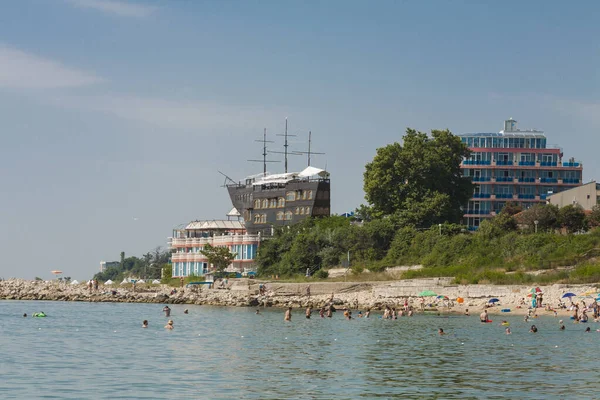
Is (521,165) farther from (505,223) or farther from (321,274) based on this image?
(321,274)

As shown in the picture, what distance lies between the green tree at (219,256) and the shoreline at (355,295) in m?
7.41

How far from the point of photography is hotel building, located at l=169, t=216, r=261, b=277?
5153 inches

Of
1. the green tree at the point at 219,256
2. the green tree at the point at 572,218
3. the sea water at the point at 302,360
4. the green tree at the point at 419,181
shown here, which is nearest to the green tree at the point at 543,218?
the green tree at the point at 572,218

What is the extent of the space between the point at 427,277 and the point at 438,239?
9.59 metres

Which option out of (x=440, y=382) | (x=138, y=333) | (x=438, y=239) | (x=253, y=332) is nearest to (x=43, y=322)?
(x=138, y=333)

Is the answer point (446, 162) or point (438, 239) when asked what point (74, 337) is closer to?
point (438, 239)

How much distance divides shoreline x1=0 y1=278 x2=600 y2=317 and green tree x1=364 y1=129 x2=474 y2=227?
648 inches

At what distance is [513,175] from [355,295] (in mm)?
54140

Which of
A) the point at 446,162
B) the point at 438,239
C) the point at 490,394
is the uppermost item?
the point at 446,162

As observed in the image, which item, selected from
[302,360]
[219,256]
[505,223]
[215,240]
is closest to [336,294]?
[505,223]

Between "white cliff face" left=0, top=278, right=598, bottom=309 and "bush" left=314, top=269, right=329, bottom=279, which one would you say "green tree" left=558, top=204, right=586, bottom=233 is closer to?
"white cliff face" left=0, top=278, right=598, bottom=309

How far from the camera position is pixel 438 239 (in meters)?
99.4

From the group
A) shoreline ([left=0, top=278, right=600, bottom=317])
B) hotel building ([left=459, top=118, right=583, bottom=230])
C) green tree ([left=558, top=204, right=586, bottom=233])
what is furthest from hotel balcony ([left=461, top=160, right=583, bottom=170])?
shoreline ([left=0, top=278, right=600, bottom=317])

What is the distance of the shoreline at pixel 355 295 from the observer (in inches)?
3063
